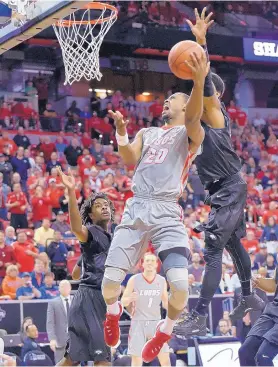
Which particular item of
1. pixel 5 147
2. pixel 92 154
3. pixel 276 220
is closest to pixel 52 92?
pixel 92 154

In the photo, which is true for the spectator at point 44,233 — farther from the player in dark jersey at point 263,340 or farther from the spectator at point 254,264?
the player in dark jersey at point 263,340

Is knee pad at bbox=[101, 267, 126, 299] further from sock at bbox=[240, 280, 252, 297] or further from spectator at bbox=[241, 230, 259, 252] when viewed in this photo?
spectator at bbox=[241, 230, 259, 252]

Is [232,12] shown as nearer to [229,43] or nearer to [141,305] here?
[229,43]

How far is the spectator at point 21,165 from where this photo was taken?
1930cm

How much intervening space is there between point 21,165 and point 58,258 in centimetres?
410

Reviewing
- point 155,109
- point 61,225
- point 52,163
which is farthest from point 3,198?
point 155,109

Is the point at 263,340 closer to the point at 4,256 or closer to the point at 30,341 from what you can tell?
the point at 30,341

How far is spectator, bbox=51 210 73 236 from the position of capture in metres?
17.3

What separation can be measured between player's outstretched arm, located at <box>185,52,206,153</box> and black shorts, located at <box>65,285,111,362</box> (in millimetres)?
2223

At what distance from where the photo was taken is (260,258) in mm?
17625

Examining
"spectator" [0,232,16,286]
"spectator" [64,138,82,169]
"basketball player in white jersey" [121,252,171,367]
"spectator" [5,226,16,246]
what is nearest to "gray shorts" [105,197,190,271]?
"basketball player in white jersey" [121,252,171,367]

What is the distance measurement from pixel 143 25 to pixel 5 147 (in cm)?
736

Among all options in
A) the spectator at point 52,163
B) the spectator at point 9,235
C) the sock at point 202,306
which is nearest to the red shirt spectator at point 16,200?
the spectator at point 9,235

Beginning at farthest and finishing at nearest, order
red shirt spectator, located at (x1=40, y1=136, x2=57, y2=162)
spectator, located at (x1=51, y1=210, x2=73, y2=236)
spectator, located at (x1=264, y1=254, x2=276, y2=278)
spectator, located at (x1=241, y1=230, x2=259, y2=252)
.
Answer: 1. red shirt spectator, located at (x1=40, y1=136, x2=57, y2=162)
2. spectator, located at (x1=241, y1=230, x2=259, y2=252)
3. spectator, located at (x1=51, y1=210, x2=73, y2=236)
4. spectator, located at (x1=264, y1=254, x2=276, y2=278)
